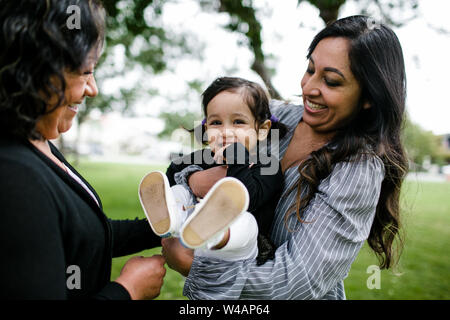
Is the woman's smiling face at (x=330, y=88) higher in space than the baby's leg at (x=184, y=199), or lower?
higher

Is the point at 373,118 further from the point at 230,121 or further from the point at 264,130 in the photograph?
the point at 230,121

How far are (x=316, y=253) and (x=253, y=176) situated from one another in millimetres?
555

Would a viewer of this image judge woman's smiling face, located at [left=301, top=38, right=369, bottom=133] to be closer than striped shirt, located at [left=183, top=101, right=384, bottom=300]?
No

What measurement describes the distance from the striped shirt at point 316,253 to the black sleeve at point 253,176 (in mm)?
239

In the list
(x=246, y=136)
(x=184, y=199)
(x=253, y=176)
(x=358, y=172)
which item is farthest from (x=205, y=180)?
(x=358, y=172)

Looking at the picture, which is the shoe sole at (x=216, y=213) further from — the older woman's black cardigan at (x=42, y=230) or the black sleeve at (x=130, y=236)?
the black sleeve at (x=130, y=236)

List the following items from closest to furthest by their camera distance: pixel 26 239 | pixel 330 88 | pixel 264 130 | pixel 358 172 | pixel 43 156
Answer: pixel 26 239 < pixel 43 156 < pixel 358 172 < pixel 330 88 < pixel 264 130

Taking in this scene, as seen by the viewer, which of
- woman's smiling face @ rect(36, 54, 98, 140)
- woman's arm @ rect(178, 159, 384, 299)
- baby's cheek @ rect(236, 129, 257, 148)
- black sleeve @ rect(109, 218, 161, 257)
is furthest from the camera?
baby's cheek @ rect(236, 129, 257, 148)

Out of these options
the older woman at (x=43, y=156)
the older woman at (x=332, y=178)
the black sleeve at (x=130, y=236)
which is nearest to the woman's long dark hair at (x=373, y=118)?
the older woman at (x=332, y=178)

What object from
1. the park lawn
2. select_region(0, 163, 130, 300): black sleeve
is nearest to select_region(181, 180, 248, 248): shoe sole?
select_region(0, 163, 130, 300): black sleeve

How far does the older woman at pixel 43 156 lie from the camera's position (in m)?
1.10

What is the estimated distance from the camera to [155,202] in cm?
176

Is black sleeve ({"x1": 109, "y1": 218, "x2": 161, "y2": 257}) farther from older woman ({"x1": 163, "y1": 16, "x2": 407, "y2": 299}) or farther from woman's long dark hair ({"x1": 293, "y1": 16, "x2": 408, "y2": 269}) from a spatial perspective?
woman's long dark hair ({"x1": 293, "y1": 16, "x2": 408, "y2": 269})

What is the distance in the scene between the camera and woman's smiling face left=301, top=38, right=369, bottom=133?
6.22 ft
